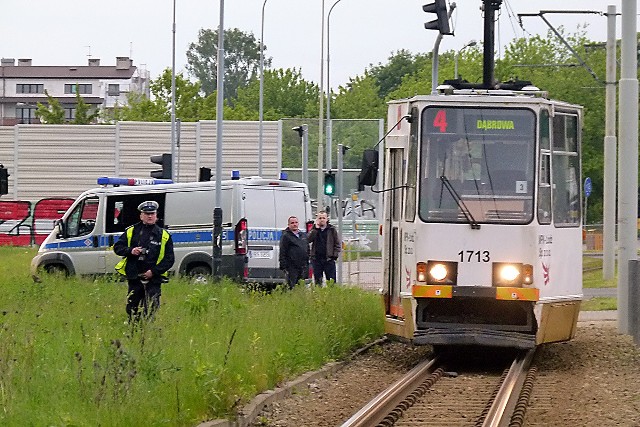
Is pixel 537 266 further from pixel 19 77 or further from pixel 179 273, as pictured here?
pixel 19 77

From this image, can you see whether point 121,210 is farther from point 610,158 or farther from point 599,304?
point 610,158

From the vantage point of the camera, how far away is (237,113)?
302 feet

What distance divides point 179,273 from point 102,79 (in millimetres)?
121332

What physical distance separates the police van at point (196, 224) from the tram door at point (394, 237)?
910cm

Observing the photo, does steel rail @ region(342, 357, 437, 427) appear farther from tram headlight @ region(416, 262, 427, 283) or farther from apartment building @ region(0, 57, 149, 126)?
apartment building @ region(0, 57, 149, 126)

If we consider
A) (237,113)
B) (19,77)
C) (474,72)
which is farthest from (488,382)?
(19,77)

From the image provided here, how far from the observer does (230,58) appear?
137 m

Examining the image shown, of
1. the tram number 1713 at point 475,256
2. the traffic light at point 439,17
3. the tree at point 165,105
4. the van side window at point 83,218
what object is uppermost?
the tree at point 165,105

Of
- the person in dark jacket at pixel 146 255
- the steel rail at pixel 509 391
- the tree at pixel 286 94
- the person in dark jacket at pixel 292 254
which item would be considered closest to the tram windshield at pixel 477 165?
the steel rail at pixel 509 391

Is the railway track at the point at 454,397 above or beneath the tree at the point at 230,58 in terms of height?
beneath

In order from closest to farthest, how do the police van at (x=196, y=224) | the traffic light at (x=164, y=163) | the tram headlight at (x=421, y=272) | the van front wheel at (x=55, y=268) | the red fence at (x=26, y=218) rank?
the tram headlight at (x=421, y=272) < the police van at (x=196, y=224) < the van front wheel at (x=55, y=268) < the traffic light at (x=164, y=163) < the red fence at (x=26, y=218)

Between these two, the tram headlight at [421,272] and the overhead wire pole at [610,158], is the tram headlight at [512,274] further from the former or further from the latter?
the overhead wire pole at [610,158]

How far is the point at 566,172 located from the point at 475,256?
1.80 m

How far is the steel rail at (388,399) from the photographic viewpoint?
1119 centimetres
